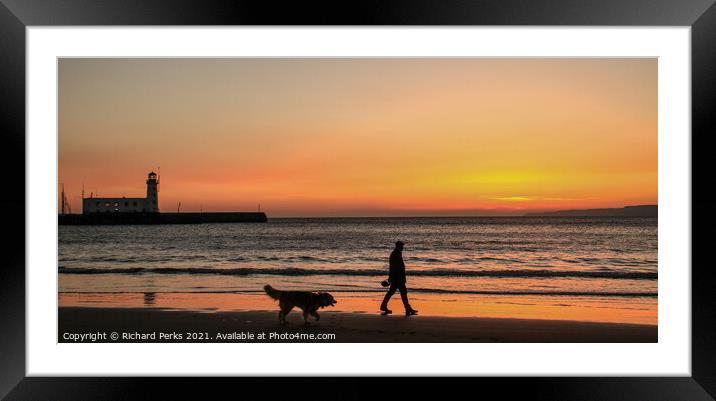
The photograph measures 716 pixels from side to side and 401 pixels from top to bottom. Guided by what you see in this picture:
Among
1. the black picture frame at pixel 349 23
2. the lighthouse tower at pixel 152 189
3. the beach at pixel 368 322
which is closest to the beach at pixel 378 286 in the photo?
the beach at pixel 368 322

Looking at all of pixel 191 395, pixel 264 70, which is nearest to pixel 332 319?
pixel 191 395

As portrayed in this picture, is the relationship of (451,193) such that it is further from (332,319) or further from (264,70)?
(332,319)

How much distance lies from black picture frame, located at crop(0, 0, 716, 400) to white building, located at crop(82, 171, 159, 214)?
3217 cm

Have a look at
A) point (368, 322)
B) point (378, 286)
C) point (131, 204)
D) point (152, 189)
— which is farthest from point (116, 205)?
point (368, 322)

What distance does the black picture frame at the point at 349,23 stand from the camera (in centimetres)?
379

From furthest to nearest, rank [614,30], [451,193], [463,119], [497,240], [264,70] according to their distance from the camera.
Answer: [463,119] → [451,193] → [497,240] → [264,70] → [614,30]

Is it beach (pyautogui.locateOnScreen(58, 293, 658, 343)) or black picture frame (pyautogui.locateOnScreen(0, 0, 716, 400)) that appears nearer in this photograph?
black picture frame (pyautogui.locateOnScreen(0, 0, 716, 400))

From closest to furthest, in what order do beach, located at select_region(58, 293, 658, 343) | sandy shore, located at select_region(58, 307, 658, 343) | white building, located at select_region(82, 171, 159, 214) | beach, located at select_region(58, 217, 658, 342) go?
sandy shore, located at select_region(58, 307, 658, 343), beach, located at select_region(58, 293, 658, 343), beach, located at select_region(58, 217, 658, 342), white building, located at select_region(82, 171, 159, 214)

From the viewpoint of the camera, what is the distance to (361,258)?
2659 centimetres

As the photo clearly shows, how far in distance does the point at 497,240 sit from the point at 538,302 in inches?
853

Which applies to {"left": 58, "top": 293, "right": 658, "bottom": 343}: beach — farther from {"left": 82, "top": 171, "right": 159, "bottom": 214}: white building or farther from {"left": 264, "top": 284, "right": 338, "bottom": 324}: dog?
{"left": 82, "top": 171, "right": 159, "bottom": 214}: white building

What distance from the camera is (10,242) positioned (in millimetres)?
3893

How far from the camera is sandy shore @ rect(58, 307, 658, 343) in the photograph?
254 inches

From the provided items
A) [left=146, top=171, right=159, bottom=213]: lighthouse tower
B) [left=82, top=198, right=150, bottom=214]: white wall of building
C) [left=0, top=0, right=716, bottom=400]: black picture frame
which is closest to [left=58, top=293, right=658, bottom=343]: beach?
[left=0, top=0, right=716, bottom=400]: black picture frame
